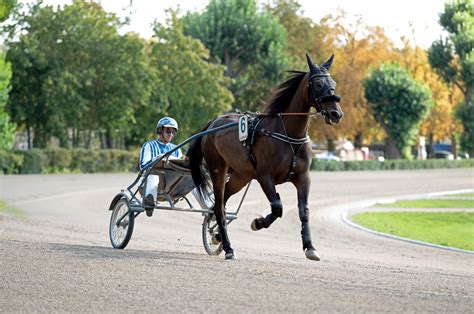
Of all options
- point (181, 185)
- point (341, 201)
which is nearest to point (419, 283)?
point (181, 185)

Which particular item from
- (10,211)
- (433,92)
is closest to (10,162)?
(10,211)

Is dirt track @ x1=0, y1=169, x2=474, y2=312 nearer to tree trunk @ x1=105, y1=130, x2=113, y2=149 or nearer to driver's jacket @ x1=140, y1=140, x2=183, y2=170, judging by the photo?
driver's jacket @ x1=140, y1=140, x2=183, y2=170

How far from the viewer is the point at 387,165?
210 feet

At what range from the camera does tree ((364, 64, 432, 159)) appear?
71.3 meters

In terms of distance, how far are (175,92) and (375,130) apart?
2572cm

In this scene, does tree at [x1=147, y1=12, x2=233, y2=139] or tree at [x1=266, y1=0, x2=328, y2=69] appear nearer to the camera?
tree at [x1=147, y1=12, x2=233, y2=139]

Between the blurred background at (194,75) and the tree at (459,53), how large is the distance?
0.09 m

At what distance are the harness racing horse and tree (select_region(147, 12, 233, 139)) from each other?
45350 millimetres

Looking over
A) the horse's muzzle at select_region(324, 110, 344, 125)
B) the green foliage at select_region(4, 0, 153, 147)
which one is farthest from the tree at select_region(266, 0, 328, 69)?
the horse's muzzle at select_region(324, 110, 344, 125)

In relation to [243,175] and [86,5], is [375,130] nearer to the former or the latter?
[86,5]

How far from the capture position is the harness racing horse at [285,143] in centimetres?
1159

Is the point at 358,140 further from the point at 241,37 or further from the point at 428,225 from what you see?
the point at 428,225

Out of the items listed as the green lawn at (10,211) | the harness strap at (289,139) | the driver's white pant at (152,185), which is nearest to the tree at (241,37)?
the green lawn at (10,211)

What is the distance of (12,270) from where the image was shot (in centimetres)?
1041
